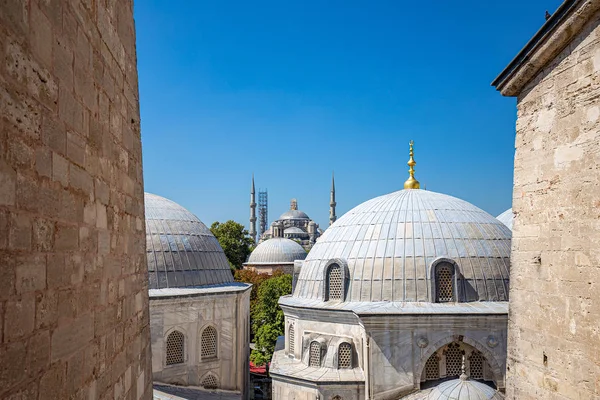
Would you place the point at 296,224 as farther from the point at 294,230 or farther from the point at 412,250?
the point at 412,250

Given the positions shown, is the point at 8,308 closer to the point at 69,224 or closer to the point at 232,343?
the point at 69,224

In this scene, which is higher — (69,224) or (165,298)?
(69,224)

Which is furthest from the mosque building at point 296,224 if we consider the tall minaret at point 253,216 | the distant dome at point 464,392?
the distant dome at point 464,392

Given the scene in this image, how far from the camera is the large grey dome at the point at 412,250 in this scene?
47.1ft

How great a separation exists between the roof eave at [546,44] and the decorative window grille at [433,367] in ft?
30.8

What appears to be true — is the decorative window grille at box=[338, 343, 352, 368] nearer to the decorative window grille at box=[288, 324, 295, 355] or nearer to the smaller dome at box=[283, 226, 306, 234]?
the decorative window grille at box=[288, 324, 295, 355]

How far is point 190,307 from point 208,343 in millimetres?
1412

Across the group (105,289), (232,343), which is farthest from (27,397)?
(232,343)

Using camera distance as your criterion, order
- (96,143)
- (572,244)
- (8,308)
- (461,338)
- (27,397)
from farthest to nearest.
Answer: (461,338) < (572,244) < (96,143) < (27,397) < (8,308)

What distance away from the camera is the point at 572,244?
460 cm

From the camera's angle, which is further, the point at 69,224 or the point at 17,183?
the point at 69,224

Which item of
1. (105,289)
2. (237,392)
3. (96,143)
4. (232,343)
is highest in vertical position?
(96,143)

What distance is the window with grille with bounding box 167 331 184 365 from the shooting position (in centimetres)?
1447

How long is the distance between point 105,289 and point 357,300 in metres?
11.9
